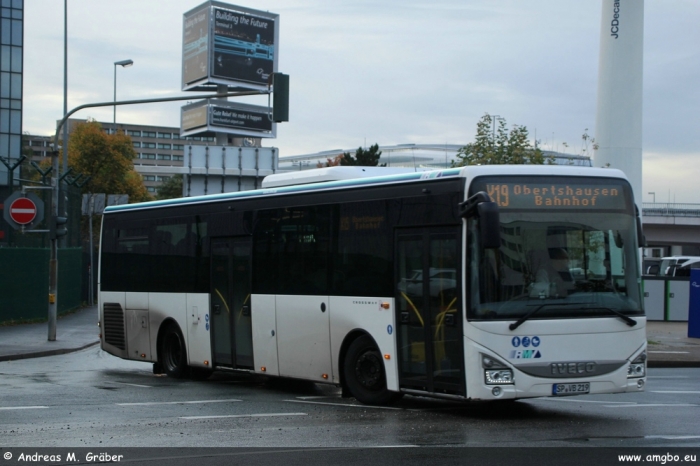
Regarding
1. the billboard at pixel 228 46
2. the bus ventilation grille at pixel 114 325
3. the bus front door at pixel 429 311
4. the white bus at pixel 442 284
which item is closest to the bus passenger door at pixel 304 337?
the white bus at pixel 442 284

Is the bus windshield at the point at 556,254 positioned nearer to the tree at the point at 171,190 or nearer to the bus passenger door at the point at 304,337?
the bus passenger door at the point at 304,337

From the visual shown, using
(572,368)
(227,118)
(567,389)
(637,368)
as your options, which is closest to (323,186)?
(572,368)

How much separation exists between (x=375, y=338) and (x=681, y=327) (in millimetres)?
22998

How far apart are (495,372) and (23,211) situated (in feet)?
55.6

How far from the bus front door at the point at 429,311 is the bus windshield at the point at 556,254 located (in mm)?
376

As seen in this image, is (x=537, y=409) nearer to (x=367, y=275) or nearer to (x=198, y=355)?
(x=367, y=275)

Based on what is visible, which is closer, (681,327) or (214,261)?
(214,261)

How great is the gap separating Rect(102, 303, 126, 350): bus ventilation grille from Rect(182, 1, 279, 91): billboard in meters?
82.8

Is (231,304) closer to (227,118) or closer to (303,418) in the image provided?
(303,418)

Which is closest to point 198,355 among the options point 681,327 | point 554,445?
point 554,445

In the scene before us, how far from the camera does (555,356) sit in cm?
1066

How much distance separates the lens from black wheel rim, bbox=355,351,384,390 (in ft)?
39.9

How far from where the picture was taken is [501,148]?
23.5 m

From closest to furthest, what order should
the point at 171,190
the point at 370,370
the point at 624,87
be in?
the point at 370,370, the point at 624,87, the point at 171,190
